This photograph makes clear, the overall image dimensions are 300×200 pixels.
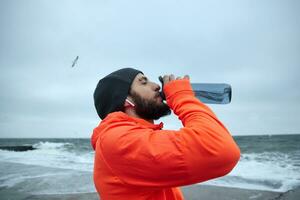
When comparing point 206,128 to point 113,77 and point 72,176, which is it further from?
point 72,176

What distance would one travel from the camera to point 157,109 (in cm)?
180

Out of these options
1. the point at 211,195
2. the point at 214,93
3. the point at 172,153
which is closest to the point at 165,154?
the point at 172,153

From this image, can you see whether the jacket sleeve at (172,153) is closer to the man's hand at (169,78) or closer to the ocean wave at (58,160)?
the man's hand at (169,78)

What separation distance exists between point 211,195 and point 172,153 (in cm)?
702

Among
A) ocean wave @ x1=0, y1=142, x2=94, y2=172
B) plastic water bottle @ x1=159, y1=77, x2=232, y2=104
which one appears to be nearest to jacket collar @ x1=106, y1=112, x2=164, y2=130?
plastic water bottle @ x1=159, y1=77, x2=232, y2=104

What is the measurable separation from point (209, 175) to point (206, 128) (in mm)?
227

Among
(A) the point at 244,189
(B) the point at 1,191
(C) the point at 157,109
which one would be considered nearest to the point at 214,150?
(C) the point at 157,109

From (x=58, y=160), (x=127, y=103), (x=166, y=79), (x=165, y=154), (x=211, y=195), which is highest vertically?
(x=166, y=79)

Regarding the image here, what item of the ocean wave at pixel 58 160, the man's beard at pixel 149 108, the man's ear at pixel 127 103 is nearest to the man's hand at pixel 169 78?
the man's beard at pixel 149 108

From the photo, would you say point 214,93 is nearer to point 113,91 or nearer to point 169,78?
point 169,78

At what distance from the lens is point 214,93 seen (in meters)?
2.11

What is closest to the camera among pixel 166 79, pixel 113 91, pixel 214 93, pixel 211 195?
pixel 166 79

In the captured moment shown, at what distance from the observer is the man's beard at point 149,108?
1.78 meters

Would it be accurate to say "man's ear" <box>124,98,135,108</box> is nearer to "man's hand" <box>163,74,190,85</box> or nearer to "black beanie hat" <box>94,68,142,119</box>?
"black beanie hat" <box>94,68,142,119</box>
